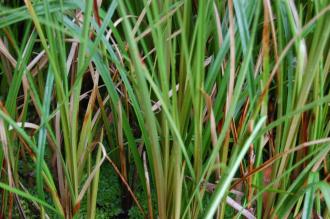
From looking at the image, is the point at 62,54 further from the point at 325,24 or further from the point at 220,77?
the point at 325,24

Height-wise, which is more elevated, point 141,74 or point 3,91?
point 141,74

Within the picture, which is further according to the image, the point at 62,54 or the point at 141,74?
the point at 62,54

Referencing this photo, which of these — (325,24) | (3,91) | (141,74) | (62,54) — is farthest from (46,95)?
(325,24)

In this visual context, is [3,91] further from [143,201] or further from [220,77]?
[220,77]

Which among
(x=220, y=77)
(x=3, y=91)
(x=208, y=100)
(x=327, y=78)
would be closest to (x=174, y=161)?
(x=208, y=100)

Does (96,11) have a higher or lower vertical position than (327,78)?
higher

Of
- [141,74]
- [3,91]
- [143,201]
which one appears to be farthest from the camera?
[3,91]

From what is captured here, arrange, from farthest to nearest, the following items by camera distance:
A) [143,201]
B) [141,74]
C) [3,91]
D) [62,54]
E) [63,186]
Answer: [3,91] < [143,201] < [63,186] < [62,54] < [141,74]

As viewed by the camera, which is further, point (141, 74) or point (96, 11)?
point (96, 11)

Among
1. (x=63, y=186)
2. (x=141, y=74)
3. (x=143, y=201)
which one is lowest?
(x=143, y=201)
